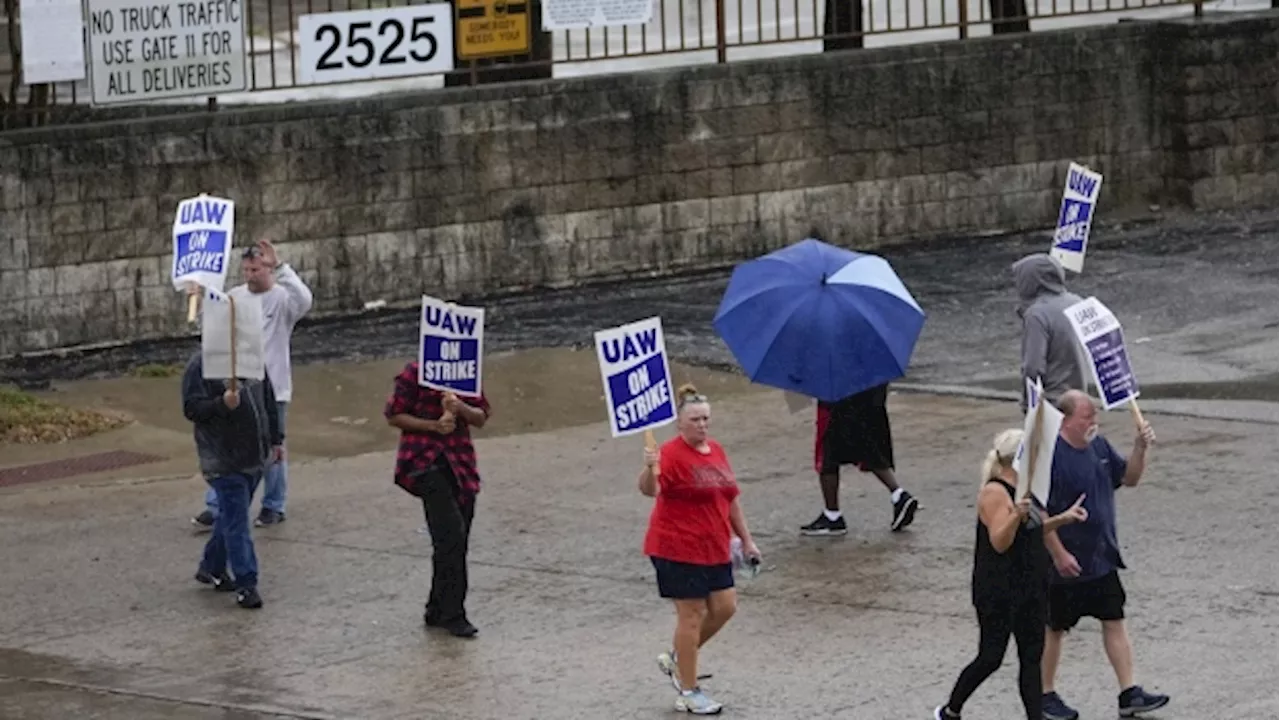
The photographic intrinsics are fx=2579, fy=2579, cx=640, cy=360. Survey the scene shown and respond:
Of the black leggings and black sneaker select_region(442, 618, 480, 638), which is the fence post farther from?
the black leggings

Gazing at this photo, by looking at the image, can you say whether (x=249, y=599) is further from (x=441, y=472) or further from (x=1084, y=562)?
(x=1084, y=562)

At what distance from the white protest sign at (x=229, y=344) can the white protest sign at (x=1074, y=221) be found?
4102 mm

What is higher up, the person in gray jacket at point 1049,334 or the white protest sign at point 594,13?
the white protest sign at point 594,13

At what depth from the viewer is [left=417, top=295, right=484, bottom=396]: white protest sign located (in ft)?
37.5

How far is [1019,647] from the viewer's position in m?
9.52

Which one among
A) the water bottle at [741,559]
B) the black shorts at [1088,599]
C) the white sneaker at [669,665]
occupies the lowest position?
the white sneaker at [669,665]

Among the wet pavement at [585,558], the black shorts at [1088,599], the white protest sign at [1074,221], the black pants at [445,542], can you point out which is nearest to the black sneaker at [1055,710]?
the wet pavement at [585,558]

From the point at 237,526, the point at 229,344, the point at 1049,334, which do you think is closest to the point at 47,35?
the point at 229,344

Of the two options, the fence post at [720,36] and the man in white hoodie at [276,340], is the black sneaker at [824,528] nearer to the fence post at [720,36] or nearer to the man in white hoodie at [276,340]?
the man in white hoodie at [276,340]

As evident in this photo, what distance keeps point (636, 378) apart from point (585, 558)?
2.43m

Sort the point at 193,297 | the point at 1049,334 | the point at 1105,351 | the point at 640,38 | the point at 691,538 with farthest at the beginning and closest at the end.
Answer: the point at 640,38
the point at 193,297
the point at 1049,334
the point at 1105,351
the point at 691,538

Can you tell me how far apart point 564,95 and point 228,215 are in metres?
7.62

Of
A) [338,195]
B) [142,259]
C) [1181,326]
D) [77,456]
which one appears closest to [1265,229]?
[1181,326]

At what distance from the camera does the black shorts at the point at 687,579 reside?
1024 centimetres
